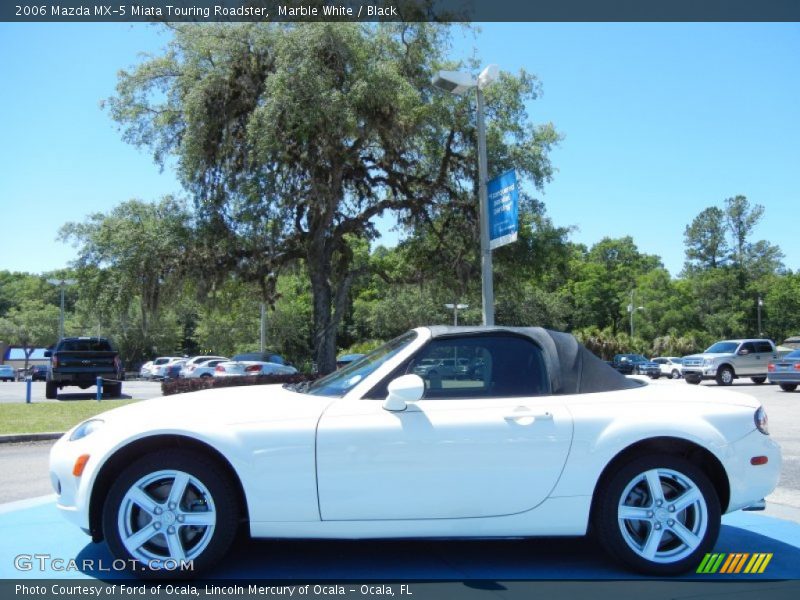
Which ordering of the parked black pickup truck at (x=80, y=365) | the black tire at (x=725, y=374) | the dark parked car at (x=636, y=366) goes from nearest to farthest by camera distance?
the parked black pickup truck at (x=80, y=365) < the black tire at (x=725, y=374) < the dark parked car at (x=636, y=366)

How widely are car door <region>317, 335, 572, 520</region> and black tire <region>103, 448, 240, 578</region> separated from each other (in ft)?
1.98

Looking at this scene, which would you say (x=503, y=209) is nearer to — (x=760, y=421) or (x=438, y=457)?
(x=760, y=421)

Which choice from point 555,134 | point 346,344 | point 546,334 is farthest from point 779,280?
point 546,334

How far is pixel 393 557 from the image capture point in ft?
14.3

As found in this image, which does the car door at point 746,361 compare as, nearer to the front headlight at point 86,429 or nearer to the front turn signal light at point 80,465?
the front headlight at point 86,429

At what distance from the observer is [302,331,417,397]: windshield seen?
4277mm

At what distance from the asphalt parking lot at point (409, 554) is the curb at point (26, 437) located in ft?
17.4

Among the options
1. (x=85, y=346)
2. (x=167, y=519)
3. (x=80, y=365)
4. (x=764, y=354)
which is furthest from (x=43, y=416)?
(x=764, y=354)

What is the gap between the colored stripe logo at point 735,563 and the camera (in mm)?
4188

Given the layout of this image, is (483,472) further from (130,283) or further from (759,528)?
(130,283)

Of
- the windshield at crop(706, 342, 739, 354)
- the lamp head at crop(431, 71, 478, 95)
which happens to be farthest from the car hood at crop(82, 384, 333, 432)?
the windshield at crop(706, 342, 739, 354)

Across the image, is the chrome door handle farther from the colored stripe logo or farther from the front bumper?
the front bumper

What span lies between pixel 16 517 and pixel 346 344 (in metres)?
58.4

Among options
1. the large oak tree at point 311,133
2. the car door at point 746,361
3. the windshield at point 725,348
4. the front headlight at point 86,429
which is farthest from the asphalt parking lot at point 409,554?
the windshield at point 725,348
